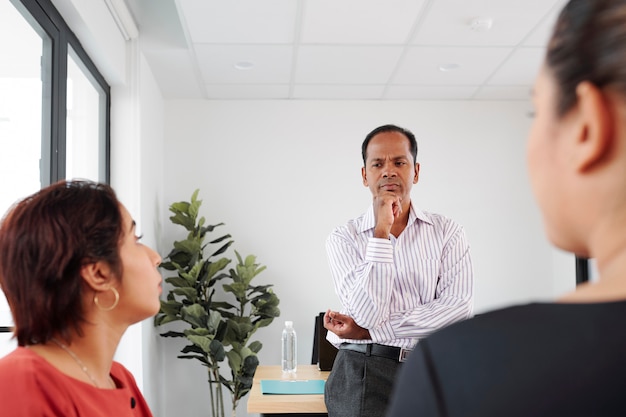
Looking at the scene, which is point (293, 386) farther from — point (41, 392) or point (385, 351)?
point (41, 392)

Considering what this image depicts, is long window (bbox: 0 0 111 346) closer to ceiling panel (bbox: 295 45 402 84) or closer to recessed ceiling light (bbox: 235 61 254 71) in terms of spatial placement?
recessed ceiling light (bbox: 235 61 254 71)

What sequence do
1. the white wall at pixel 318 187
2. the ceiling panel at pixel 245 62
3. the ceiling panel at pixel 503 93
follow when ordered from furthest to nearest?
the white wall at pixel 318 187 → the ceiling panel at pixel 503 93 → the ceiling panel at pixel 245 62

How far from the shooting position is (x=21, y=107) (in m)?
2.81

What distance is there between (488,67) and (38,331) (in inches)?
160

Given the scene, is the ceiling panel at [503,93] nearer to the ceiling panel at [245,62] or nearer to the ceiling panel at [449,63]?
the ceiling panel at [449,63]

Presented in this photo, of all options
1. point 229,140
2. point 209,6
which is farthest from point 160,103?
point 209,6

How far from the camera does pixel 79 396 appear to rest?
4.33ft

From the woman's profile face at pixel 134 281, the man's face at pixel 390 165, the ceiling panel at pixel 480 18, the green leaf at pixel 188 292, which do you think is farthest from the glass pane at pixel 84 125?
the woman's profile face at pixel 134 281

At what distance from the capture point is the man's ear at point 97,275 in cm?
138

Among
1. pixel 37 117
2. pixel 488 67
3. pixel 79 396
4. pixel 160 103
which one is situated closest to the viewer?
pixel 79 396

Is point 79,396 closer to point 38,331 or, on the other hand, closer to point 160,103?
point 38,331

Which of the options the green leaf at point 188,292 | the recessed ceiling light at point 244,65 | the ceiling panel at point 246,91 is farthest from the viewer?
the ceiling panel at point 246,91

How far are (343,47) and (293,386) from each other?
2389 millimetres

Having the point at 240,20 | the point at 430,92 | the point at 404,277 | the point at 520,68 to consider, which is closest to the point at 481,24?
the point at 520,68
